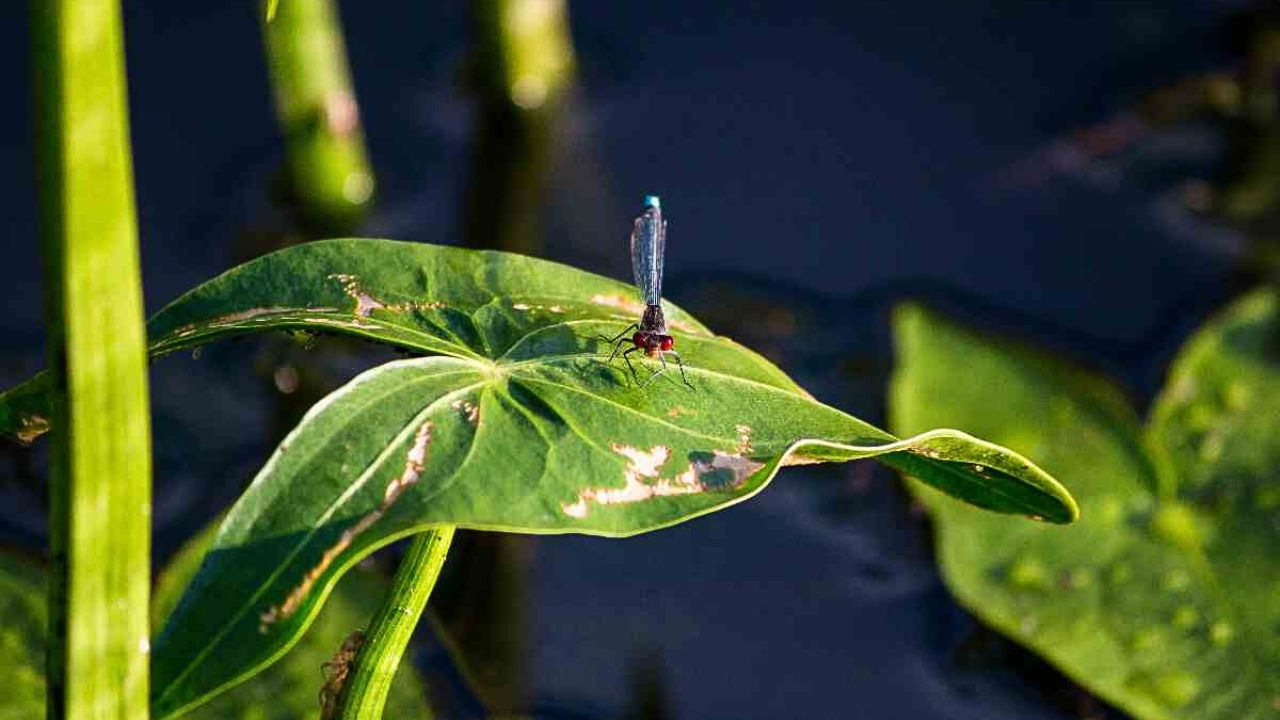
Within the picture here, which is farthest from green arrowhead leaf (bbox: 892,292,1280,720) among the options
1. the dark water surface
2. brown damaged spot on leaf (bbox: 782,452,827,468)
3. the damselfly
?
brown damaged spot on leaf (bbox: 782,452,827,468)

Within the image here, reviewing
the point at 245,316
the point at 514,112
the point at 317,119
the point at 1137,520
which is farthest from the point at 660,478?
the point at 514,112

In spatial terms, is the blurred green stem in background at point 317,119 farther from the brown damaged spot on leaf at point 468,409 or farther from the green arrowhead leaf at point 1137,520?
the brown damaged spot on leaf at point 468,409

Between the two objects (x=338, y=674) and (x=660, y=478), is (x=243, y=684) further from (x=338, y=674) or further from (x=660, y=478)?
(x=660, y=478)

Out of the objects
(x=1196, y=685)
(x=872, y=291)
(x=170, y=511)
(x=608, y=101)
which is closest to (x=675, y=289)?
(x=872, y=291)

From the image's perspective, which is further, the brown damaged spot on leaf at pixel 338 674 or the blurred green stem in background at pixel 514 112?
the blurred green stem in background at pixel 514 112

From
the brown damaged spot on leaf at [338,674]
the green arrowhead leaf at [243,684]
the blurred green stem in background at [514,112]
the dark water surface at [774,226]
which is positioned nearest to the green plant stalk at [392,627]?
the brown damaged spot on leaf at [338,674]
